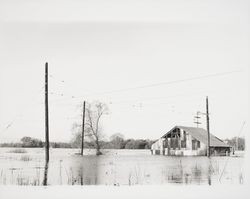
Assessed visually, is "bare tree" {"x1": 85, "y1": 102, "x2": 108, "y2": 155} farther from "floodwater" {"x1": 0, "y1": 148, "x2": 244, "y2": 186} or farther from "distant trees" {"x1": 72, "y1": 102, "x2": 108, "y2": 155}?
"floodwater" {"x1": 0, "y1": 148, "x2": 244, "y2": 186}

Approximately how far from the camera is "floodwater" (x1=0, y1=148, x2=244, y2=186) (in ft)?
12.9

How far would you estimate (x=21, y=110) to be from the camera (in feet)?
13.2

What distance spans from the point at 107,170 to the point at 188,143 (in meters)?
0.89

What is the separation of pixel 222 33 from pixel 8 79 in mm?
2184

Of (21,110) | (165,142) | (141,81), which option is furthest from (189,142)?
(21,110)

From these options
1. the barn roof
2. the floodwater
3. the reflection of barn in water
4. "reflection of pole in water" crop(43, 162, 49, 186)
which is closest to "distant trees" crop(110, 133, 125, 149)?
the floodwater

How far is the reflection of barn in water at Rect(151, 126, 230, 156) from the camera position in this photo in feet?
13.0

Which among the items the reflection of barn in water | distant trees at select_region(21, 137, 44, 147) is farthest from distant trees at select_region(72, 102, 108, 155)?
the reflection of barn in water

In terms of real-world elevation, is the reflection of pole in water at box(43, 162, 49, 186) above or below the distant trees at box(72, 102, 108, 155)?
below

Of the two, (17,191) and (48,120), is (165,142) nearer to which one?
(48,120)

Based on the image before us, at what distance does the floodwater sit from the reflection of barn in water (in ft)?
0.31

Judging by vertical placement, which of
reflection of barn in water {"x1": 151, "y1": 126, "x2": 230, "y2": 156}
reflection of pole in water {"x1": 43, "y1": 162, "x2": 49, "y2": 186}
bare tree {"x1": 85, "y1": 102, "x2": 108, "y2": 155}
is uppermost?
bare tree {"x1": 85, "y1": 102, "x2": 108, "y2": 155}

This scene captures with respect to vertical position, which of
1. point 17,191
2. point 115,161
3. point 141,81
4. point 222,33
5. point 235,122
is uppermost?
point 222,33

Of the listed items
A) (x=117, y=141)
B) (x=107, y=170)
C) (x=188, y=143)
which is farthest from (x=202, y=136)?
(x=107, y=170)
